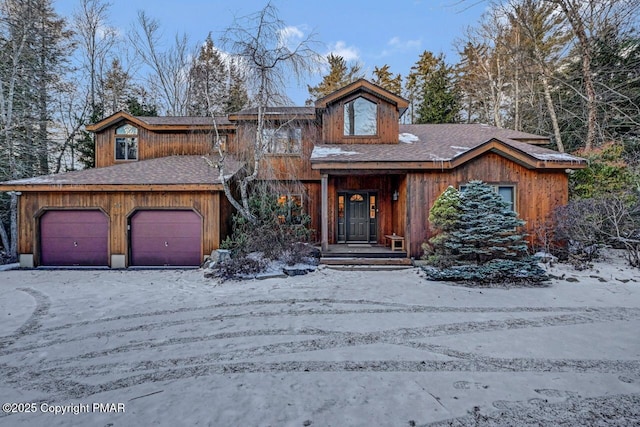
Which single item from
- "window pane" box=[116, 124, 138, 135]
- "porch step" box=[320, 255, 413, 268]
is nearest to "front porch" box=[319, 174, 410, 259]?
"porch step" box=[320, 255, 413, 268]

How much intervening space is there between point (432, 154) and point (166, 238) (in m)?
9.25

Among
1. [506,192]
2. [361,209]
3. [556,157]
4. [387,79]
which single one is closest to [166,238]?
[361,209]

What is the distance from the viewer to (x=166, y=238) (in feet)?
33.3

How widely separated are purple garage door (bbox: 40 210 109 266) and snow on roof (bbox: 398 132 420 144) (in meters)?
11.1

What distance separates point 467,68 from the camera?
22.0m

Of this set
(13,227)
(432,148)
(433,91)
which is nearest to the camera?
(432,148)

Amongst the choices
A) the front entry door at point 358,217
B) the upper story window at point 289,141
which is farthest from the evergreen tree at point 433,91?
the upper story window at point 289,141

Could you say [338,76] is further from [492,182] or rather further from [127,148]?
[492,182]

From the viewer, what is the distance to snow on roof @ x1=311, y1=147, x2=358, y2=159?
10.1m

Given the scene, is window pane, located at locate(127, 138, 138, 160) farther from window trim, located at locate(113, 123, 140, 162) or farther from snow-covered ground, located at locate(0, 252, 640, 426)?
snow-covered ground, located at locate(0, 252, 640, 426)

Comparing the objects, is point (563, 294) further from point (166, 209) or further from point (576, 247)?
point (166, 209)

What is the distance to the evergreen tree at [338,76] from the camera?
23734 millimetres

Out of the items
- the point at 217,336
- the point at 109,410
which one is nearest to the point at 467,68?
the point at 217,336

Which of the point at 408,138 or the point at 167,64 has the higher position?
the point at 167,64
